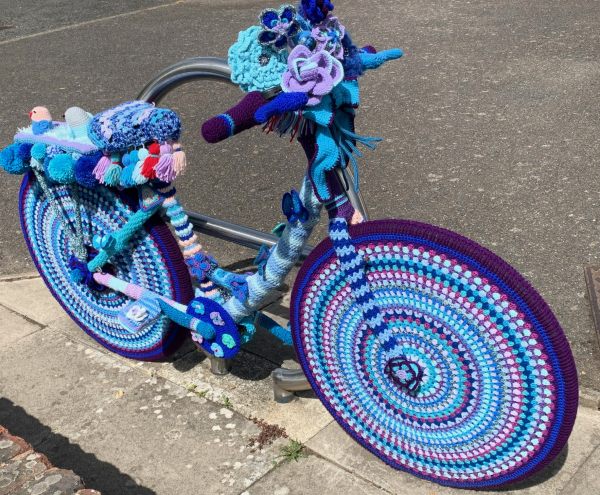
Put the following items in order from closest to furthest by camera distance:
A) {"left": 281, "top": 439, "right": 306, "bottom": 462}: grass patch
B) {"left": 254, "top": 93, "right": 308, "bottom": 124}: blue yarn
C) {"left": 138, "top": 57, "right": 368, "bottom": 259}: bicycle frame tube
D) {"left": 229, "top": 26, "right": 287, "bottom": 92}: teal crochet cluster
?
{"left": 254, "top": 93, "right": 308, "bottom": 124}: blue yarn
{"left": 229, "top": 26, "right": 287, "bottom": 92}: teal crochet cluster
{"left": 138, "top": 57, "right": 368, "bottom": 259}: bicycle frame tube
{"left": 281, "top": 439, "right": 306, "bottom": 462}: grass patch

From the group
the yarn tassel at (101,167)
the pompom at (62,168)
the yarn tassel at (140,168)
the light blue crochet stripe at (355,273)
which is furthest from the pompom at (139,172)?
the light blue crochet stripe at (355,273)

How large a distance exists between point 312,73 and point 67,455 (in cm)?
158

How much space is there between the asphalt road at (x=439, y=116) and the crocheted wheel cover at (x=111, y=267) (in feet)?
3.05

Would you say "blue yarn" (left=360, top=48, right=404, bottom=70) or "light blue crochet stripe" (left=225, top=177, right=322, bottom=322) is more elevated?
"blue yarn" (left=360, top=48, right=404, bottom=70)

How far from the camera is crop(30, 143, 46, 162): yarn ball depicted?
2756 mm

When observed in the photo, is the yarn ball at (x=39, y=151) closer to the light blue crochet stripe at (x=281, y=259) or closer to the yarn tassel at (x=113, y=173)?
the yarn tassel at (x=113, y=173)

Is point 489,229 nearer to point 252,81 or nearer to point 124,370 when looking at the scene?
point 124,370

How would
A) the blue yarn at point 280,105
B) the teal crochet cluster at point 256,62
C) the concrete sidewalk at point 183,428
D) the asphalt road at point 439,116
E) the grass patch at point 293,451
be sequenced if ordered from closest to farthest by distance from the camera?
the blue yarn at point 280,105 → the teal crochet cluster at point 256,62 → the concrete sidewalk at point 183,428 → the grass patch at point 293,451 → the asphalt road at point 439,116

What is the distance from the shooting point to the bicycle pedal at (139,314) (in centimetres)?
283

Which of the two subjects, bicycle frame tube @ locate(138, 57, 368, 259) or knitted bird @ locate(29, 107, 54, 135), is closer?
bicycle frame tube @ locate(138, 57, 368, 259)

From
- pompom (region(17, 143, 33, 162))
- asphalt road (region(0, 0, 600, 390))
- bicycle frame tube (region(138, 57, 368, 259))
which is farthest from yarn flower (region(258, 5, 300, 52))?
asphalt road (region(0, 0, 600, 390))

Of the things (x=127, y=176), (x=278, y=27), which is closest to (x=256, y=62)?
(x=278, y=27)

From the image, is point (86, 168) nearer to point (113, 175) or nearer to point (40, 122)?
point (113, 175)

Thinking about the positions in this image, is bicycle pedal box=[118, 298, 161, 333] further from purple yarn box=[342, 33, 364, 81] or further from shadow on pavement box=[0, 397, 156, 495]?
purple yarn box=[342, 33, 364, 81]
